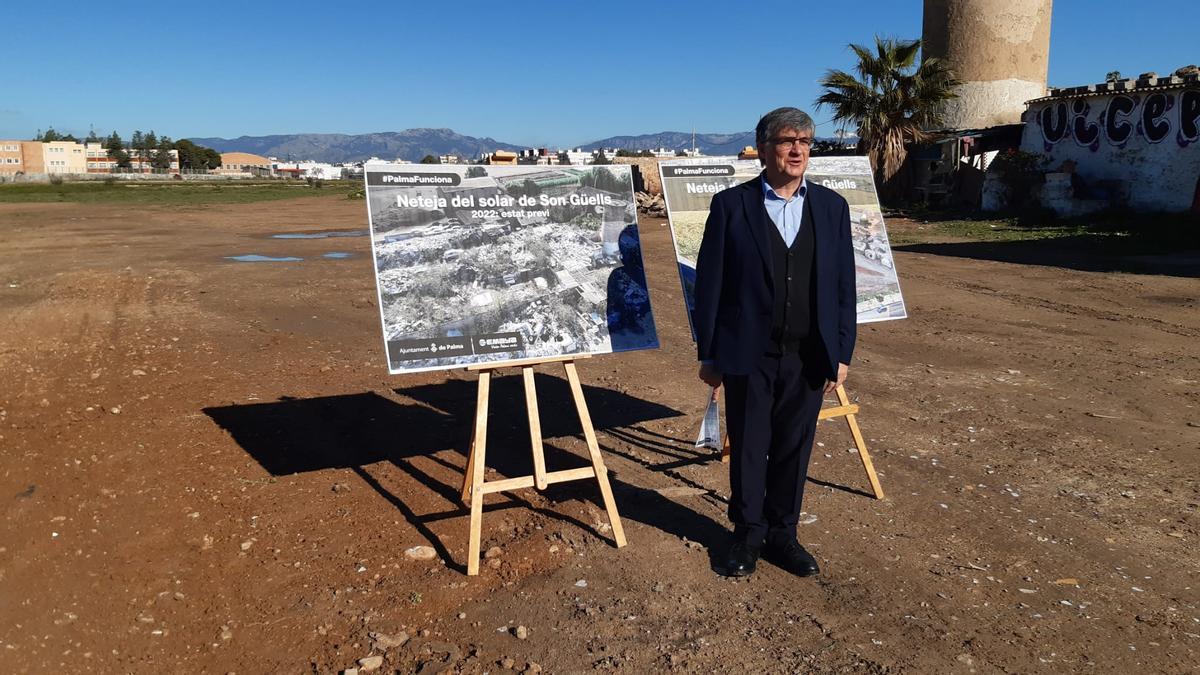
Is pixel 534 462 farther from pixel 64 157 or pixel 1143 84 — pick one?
pixel 64 157

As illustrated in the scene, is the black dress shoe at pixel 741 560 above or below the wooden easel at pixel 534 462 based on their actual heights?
below

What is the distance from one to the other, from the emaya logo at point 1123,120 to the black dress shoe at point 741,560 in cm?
2090

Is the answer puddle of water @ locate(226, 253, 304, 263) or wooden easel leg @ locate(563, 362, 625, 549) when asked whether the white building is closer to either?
puddle of water @ locate(226, 253, 304, 263)

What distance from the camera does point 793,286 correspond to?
3.85 meters

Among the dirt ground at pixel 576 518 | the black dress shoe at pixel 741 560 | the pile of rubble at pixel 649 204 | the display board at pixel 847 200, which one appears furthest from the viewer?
the pile of rubble at pixel 649 204

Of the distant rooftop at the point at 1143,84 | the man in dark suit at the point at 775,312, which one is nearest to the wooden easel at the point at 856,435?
the man in dark suit at the point at 775,312

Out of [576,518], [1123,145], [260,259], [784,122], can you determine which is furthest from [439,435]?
[1123,145]

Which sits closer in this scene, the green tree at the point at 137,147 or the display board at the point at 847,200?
the display board at the point at 847,200

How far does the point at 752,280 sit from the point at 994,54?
96.5ft

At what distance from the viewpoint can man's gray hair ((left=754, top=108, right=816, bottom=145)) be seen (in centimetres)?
376

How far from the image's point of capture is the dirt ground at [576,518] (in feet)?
11.5

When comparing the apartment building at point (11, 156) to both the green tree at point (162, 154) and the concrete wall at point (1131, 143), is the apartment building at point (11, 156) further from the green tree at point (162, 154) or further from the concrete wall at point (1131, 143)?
the concrete wall at point (1131, 143)

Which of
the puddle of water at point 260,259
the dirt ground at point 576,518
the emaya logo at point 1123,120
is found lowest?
the dirt ground at point 576,518

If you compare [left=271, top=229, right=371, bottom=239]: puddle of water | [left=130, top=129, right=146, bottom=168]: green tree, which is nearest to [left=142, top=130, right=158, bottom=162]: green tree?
[left=130, top=129, right=146, bottom=168]: green tree
